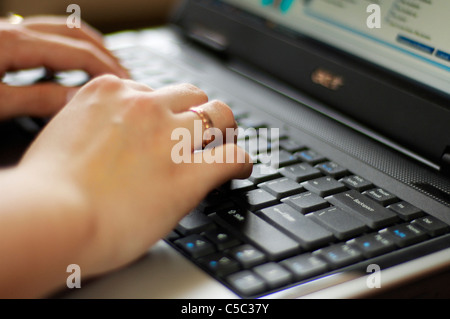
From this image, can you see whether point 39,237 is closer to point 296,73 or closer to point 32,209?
point 32,209

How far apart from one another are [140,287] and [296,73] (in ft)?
1.39

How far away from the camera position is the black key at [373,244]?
1.31 ft

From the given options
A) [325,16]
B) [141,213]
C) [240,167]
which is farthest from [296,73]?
[141,213]

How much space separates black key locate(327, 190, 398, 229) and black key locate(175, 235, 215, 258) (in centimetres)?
13

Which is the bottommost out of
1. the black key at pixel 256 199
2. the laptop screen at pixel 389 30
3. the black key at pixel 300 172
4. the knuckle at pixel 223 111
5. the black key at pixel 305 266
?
the black key at pixel 305 266

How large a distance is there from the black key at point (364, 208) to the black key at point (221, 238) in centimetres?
11

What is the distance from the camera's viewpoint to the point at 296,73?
0.70 m

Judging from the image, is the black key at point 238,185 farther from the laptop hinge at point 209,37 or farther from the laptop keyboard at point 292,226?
the laptop hinge at point 209,37

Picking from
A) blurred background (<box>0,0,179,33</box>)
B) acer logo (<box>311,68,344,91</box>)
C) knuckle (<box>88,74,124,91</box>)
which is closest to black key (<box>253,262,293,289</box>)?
knuckle (<box>88,74,124,91</box>)

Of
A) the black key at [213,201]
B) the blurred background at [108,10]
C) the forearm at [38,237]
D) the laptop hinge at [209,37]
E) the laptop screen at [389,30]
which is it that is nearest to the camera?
the forearm at [38,237]

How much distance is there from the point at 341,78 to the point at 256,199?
10.1 inches

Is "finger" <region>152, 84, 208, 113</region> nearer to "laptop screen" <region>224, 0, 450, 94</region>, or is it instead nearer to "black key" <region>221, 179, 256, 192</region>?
"black key" <region>221, 179, 256, 192</region>

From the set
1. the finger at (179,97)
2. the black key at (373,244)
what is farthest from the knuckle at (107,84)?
the black key at (373,244)

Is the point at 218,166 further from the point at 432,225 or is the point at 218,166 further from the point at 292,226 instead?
the point at 432,225
